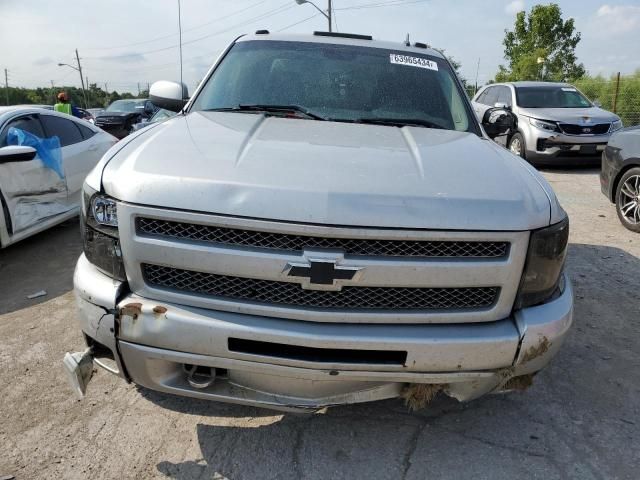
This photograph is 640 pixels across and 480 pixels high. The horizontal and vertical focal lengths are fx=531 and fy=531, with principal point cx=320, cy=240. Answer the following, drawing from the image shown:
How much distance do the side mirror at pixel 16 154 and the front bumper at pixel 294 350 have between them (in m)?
3.36

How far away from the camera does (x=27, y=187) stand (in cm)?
534

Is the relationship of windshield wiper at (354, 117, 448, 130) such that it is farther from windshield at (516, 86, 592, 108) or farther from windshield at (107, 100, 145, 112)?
windshield at (107, 100, 145, 112)

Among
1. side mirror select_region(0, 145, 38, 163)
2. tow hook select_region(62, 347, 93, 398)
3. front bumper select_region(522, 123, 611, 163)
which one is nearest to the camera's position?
tow hook select_region(62, 347, 93, 398)

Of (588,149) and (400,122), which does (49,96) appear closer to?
(588,149)

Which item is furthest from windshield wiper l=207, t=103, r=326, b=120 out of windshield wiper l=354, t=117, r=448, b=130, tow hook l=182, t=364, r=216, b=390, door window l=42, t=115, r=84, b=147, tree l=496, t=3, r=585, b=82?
tree l=496, t=3, r=585, b=82

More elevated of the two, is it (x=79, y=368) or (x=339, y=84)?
(x=339, y=84)

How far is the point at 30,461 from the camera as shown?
8.00 ft

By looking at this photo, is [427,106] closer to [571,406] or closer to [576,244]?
[571,406]

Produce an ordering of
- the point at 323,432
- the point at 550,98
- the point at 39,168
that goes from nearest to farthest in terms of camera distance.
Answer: the point at 323,432 → the point at 39,168 → the point at 550,98

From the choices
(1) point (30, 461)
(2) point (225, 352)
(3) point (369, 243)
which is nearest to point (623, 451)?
(3) point (369, 243)

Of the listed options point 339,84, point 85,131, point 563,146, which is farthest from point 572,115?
point 85,131

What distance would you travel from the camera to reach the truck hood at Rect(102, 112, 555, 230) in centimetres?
198

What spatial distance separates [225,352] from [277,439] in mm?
773

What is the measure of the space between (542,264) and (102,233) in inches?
71.2
